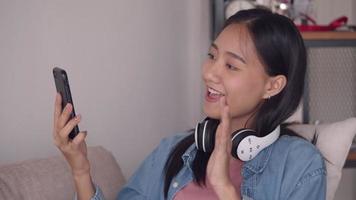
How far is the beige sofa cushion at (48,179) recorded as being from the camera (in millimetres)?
1138

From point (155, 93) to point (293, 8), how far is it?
624 millimetres

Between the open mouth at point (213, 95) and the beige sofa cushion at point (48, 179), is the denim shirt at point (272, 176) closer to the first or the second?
the beige sofa cushion at point (48, 179)

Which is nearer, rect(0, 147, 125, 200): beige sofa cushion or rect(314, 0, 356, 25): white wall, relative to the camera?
rect(0, 147, 125, 200): beige sofa cushion

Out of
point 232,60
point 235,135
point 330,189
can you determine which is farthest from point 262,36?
point 330,189

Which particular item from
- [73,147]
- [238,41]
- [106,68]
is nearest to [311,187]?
[238,41]

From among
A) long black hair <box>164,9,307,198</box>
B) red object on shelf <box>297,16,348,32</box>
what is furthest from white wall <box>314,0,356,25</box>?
long black hair <box>164,9,307,198</box>

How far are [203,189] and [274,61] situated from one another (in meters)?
0.36

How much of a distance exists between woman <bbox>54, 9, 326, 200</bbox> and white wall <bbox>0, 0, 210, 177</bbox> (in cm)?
38

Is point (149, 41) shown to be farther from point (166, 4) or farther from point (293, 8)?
point (293, 8)

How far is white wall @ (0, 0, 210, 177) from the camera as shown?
1.41 m

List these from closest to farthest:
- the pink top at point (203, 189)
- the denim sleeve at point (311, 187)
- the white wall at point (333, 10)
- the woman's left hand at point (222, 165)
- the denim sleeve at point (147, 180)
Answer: the woman's left hand at point (222, 165) < the denim sleeve at point (311, 187) < the pink top at point (203, 189) < the denim sleeve at point (147, 180) < the white wall at point (333, 10)

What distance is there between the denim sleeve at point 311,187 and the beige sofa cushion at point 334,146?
0.67 feet

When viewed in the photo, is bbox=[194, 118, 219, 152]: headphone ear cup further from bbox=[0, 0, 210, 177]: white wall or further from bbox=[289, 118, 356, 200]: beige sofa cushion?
bbox=[0, 0, 210, 177]: white wall

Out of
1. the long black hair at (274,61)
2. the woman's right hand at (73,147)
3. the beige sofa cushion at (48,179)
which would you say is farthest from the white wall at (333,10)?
the woman's right hand at (73,147)
